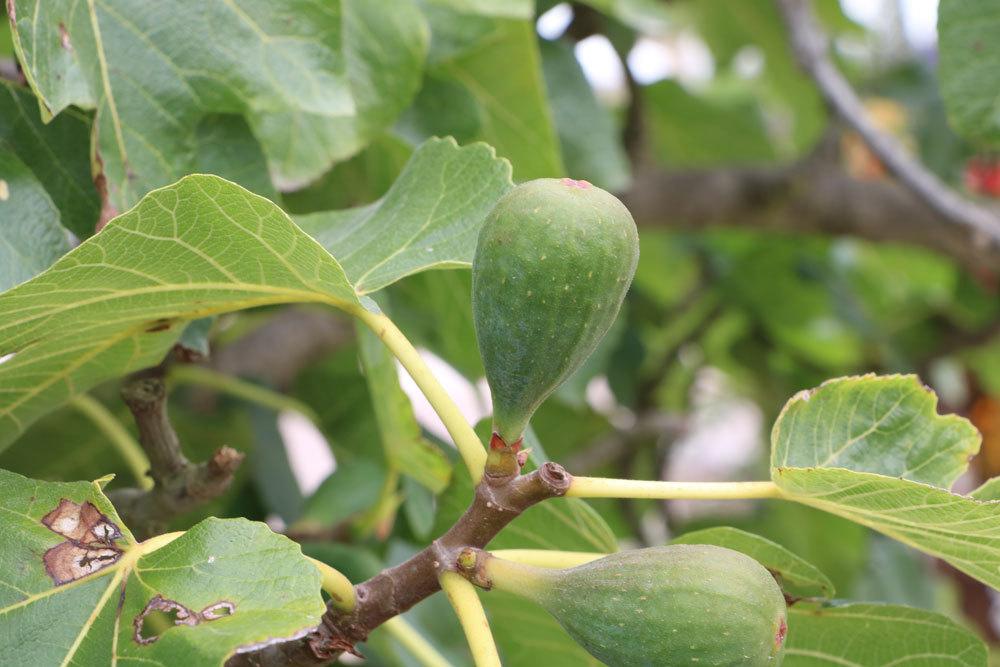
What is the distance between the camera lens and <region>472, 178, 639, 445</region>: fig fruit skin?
1.82 ft

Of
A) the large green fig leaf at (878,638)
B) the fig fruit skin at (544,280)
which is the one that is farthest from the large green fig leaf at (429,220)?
the large green fig leaf at (878,638)

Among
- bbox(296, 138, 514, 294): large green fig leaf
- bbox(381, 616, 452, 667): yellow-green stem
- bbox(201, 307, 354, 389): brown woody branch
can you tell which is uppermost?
bbox(296, 138, 514, 294): large green fig leaf

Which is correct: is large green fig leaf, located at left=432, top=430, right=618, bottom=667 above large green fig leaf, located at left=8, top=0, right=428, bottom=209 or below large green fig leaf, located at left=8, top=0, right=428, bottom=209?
below

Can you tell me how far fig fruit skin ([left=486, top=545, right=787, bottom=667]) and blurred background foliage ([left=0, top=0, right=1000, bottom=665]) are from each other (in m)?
0.15

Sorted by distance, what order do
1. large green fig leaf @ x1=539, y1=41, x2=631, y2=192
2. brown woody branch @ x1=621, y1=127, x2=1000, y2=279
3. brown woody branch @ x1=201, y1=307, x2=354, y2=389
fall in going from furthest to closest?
brown woody branch @ x1=621, y1=127, x2=1000, y2=279 → brown woody branch @ x1=201, y1=307, x2=354, y2=389 → large green fig leaf @ x1=539, y1=41, x2=631, y2=192

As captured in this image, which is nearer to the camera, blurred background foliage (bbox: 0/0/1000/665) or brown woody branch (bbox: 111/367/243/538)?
brown woody branch (bbox: 111/367/243/538)

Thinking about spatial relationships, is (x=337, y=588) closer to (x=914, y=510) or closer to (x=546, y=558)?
(x=546, y=558)

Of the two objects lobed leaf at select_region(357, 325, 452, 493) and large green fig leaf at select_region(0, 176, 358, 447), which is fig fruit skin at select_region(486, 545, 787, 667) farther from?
lobed leaf at select_region(357, 325, 452, 493)

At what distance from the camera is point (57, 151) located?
0.80 metres

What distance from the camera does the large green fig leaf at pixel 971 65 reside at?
40.4 inches

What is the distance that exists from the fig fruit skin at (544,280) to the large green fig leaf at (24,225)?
0.30m

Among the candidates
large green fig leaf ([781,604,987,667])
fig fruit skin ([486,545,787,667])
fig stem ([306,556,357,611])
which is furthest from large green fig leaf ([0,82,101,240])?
large green fig leaf ([781,604,987,667])

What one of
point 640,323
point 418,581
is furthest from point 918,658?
point 640,323

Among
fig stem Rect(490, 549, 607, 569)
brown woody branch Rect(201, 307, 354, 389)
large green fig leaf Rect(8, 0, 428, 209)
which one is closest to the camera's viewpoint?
fig stem Rect(490, 549, 607, 569)
